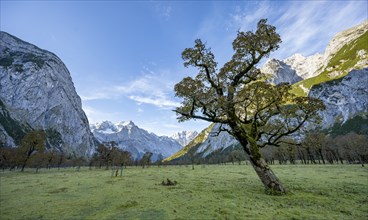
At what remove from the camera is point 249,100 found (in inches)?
874

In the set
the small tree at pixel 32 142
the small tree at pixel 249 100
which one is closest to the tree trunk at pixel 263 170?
the small tree at pixel 249 100

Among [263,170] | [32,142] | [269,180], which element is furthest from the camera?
[32,142]

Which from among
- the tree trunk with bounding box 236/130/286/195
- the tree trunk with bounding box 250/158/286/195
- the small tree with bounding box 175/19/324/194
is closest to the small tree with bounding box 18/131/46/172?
the small tree with bounding box 175/19/324/194

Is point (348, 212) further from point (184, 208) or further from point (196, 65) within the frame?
point (196, 65)

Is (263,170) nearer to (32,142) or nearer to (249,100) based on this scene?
(249,100)

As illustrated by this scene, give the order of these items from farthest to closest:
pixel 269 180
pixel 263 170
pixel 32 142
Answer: pixel 32 142 → pixel 263 170 → pixel 269 180

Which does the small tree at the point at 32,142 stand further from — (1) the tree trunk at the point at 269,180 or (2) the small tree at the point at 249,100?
(1) the tree trunk at the point at 269,180

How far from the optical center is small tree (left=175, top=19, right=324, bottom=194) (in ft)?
68.6

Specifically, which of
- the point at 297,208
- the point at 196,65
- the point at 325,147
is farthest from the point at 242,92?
the point at 325,147

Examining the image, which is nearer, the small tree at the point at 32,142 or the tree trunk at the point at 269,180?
the tree trunk at the point at 269,180

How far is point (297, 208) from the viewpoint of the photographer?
46.9 feet

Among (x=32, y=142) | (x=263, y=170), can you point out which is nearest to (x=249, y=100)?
(x=263, y=170)

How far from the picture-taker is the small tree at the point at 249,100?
20.9m

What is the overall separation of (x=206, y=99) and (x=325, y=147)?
11726cm
